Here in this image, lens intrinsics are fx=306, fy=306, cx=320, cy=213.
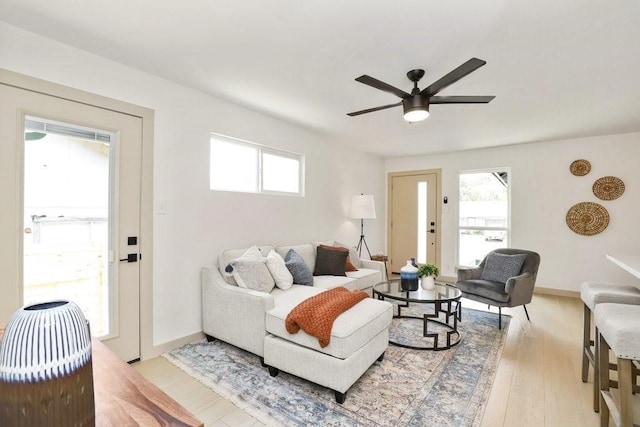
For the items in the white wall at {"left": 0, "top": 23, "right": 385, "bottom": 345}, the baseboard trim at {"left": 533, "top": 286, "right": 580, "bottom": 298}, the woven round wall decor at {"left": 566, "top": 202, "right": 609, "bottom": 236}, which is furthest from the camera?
the baseboard trim at {"left": 533, "top": 286, "right": 580, "bottom": 298}

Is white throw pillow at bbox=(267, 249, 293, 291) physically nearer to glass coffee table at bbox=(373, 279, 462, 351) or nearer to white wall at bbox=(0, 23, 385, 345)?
white wall at bbox=(0, 23, 385, 345)

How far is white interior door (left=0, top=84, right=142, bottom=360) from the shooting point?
196cm

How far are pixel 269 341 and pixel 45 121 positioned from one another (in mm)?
2233

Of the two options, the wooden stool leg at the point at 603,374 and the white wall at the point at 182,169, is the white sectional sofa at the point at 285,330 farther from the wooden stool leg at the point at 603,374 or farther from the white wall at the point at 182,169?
the wooden stool leg at the point at 603,374

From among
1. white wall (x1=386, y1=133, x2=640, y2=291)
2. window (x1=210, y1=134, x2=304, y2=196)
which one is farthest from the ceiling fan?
white wall (x1=386, y1=133, x2=640, y2=291)

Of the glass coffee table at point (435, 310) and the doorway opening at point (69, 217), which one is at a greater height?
the doorway opening at point (69, 217)

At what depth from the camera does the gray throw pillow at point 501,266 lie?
366cm

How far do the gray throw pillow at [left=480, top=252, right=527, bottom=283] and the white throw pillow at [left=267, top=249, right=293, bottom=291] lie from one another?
2540 millimetres

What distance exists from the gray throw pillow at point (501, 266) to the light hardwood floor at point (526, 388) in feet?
2.13

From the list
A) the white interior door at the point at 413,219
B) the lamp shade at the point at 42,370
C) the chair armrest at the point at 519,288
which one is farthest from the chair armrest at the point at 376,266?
the lamp shade at the point at 42,370

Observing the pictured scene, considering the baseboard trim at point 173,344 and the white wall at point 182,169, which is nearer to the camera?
the white wall at point 182,169

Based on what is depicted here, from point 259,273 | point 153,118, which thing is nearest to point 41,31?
point 153,118

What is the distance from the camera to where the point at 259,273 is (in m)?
2.82

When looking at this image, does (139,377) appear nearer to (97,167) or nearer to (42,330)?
(42,330)
